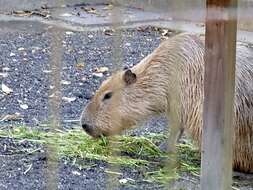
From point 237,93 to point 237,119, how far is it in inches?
4.4

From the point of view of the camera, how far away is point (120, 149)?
3955 millimetres

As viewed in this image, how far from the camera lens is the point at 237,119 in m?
3.59

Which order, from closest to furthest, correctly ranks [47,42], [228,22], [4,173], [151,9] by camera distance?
[228,22] → [4,173] → [47,42] → [151,9]

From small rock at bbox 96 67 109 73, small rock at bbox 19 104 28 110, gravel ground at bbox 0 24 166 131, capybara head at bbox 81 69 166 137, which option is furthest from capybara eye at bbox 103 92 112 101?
small rock at bbox 96 67 109 73

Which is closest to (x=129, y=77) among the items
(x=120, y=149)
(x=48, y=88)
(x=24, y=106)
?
(x=120, y=149)

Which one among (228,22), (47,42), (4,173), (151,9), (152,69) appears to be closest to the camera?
(228,22)

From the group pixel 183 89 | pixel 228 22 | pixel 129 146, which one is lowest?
pixel 129 146

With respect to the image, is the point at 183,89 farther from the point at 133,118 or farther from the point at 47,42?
the point at 47,42

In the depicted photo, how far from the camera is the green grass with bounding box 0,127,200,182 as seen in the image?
12.1 feet

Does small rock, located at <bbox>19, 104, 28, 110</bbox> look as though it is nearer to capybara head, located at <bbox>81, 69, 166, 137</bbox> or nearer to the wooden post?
capybara head, located at <bbox>81, 69, 166, 137</bbox>

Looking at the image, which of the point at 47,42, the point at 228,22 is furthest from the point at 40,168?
→ the point at 47,42

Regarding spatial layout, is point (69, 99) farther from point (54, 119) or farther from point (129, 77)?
point (129, 77)

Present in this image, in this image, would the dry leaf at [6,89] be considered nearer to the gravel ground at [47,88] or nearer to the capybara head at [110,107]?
the gravel ground at [47,88]

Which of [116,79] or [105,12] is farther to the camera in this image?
[105,12]
